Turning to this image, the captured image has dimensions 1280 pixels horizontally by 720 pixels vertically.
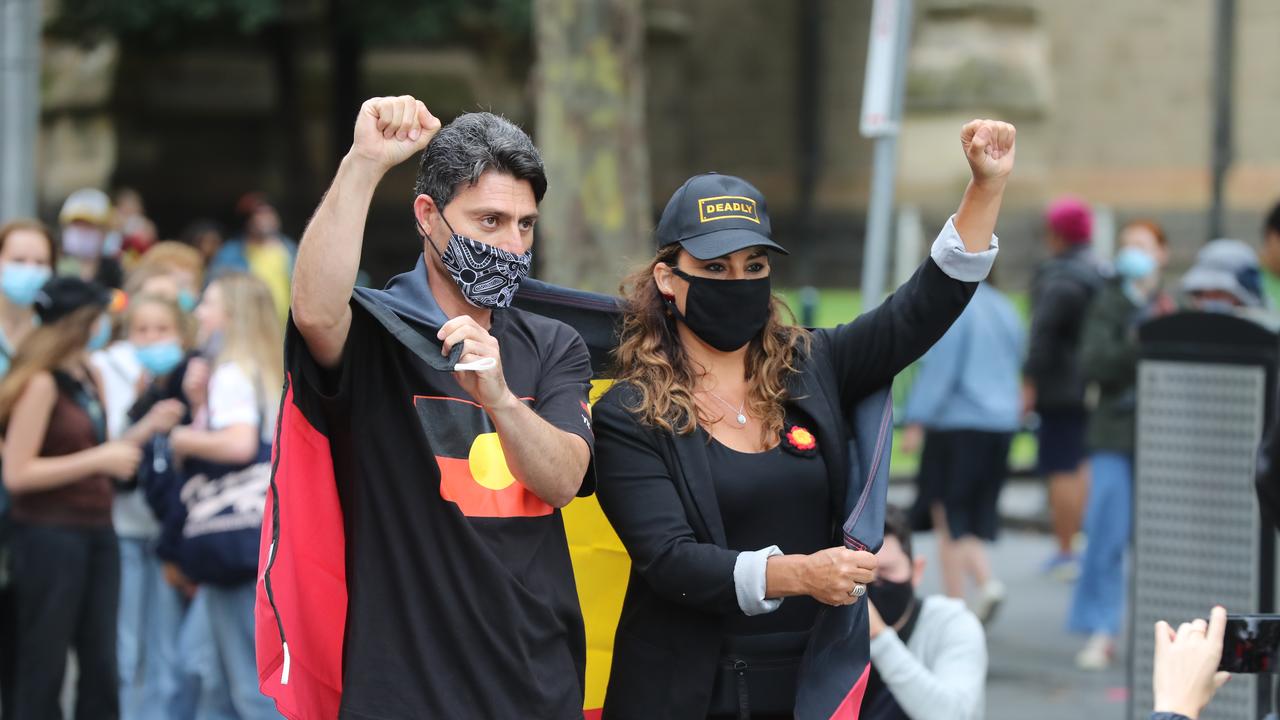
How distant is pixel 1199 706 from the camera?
2.80m

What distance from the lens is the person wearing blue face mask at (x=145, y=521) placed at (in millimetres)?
6523

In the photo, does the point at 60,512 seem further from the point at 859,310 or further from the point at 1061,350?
the point at 859,310

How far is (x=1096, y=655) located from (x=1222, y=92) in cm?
1199

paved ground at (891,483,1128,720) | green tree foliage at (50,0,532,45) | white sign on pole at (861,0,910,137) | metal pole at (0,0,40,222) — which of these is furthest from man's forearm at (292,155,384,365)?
green tree foliage at (50,0,532,45)

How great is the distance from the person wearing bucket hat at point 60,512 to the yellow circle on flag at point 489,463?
10.2ft

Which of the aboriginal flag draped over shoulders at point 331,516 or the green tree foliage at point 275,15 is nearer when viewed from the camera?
the aboriginal flag draped over shoulders at point 331,516

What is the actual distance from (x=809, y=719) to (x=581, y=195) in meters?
6.68

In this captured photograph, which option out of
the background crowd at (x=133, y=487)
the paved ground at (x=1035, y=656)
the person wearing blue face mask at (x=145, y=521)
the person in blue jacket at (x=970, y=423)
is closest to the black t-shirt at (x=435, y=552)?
the background crowd at (x=133, y=487)

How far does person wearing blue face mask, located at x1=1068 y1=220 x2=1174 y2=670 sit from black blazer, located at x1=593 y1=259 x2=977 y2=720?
5043 mm

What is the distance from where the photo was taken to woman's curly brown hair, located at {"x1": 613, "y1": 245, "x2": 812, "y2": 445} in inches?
135

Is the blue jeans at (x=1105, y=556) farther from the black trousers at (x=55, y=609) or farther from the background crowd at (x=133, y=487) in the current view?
the black trousers at (x=55, y=609)

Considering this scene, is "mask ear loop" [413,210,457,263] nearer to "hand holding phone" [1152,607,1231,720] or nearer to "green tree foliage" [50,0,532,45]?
"hand holding phone" [1152,607,1231,720]

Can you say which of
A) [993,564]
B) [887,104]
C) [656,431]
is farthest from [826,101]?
[656,431]

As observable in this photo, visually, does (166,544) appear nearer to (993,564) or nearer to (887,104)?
(887,104)
